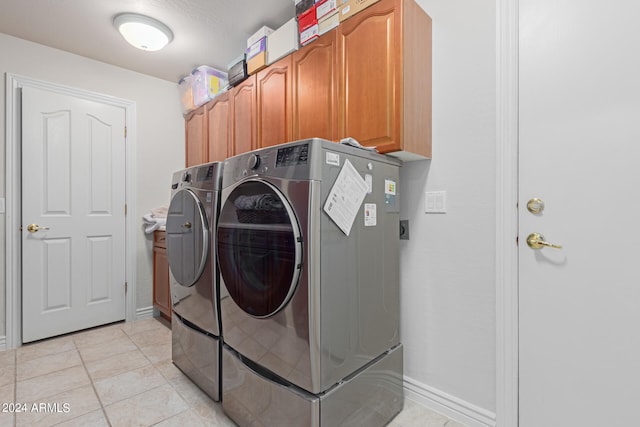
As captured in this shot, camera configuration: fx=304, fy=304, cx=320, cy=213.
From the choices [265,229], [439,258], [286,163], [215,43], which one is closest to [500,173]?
[439,258]

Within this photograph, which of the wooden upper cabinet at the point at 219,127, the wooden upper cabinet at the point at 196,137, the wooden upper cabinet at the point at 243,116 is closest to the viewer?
the wooden upper cabinet at the point at 243,116

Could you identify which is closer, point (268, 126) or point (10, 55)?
point (268, 126)

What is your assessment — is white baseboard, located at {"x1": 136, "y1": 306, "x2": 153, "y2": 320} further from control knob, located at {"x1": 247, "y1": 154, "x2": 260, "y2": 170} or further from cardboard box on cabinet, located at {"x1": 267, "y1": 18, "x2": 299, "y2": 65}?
cardboard box on cabinet, located at {"x1": 267, "y1": 18, "x2": 299, "y2": 65}

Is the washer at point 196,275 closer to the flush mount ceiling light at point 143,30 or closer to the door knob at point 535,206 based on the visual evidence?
the flush mount ceiling light at point 143,30

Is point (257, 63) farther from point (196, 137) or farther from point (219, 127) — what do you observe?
point (196, 137)

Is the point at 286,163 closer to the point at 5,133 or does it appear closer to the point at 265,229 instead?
the point at 265,229

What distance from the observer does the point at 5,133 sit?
2.36 meters

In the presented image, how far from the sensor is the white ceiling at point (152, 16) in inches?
79.3

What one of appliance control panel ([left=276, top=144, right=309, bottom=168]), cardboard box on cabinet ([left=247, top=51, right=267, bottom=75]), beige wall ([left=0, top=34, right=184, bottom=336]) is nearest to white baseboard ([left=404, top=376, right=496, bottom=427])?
appliance control panel ([left=276, top=144, right=309, bottom=168])

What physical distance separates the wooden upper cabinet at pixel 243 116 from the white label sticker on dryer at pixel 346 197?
3.98 feet

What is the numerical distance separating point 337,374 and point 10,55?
3341mm

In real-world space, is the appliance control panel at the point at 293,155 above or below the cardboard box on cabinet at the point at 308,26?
below

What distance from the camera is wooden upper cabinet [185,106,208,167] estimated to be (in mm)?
2930

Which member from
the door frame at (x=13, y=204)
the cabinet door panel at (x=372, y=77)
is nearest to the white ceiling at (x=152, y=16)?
the door frame at (x=13, y=204)
